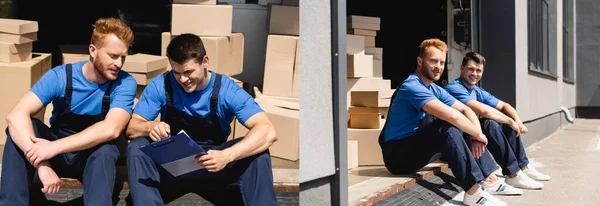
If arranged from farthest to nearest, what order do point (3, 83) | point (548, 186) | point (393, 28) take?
point (393, 28), point (548, 186), point (3, 83)

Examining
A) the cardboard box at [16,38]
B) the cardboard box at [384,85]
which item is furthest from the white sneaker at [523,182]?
the cardboard box at [16,38]

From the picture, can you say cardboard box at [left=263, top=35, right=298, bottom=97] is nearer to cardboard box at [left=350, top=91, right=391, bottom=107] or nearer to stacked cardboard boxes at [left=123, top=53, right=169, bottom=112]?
stacked cardboard boxes at [left=123, top=53, right=169, bottom=112]

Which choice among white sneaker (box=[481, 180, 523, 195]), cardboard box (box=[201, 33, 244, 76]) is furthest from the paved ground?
cardboard box (box=[201, 33, 244, 76])

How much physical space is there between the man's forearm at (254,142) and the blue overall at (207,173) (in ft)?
0.13

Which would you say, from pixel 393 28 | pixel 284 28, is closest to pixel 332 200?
pixel 284 28

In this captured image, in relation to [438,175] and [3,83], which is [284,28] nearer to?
[3,83]

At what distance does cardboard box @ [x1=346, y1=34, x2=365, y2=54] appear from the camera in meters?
6.18

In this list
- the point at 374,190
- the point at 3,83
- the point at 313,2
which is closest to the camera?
the point at 3,83

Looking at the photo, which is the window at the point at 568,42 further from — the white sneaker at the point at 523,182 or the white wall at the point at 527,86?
the white sneaker at the point at 523,182

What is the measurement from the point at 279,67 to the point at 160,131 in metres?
0.75

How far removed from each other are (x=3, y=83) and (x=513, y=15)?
20.6ft

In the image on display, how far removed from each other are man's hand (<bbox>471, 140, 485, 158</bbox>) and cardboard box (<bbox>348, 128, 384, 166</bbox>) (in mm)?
1216

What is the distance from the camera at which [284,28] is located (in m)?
3.81

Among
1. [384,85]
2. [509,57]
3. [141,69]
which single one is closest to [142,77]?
[141,69]
